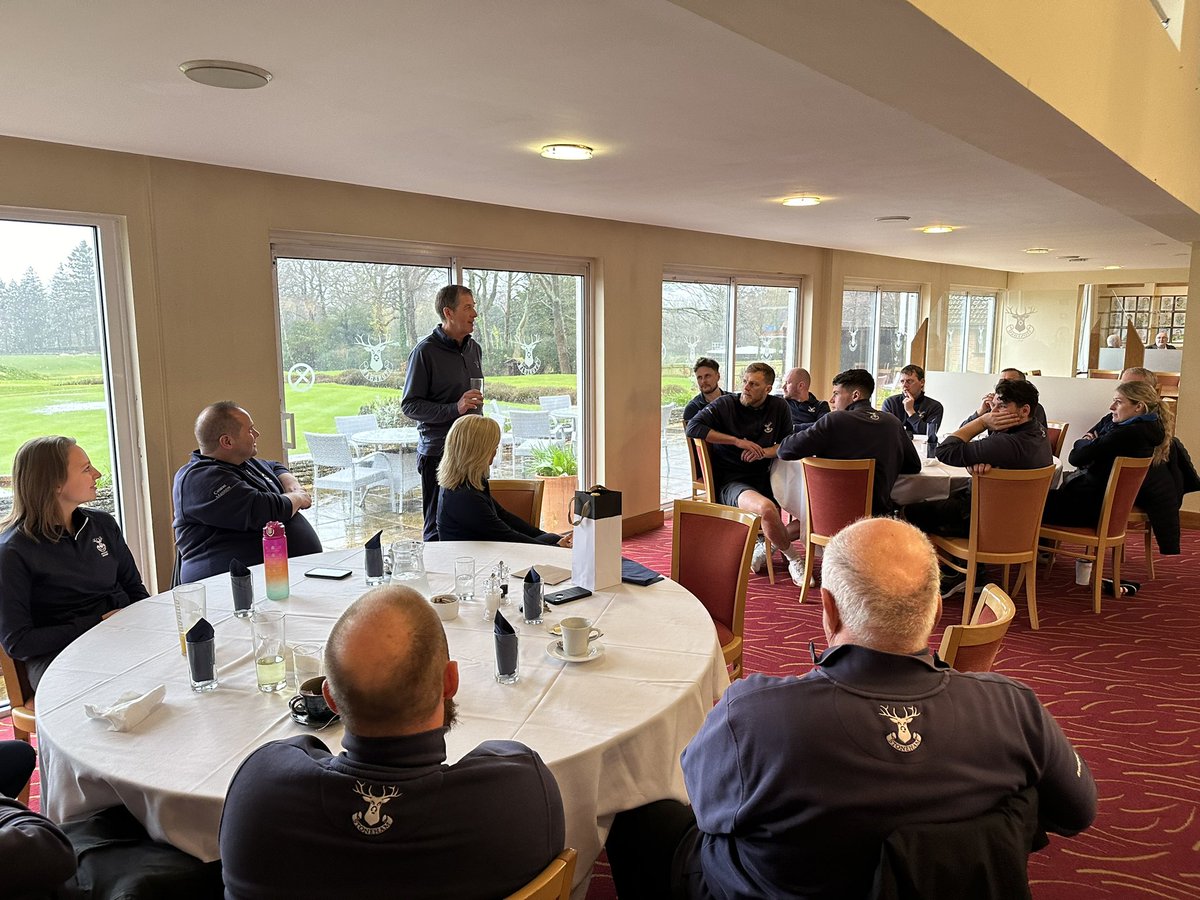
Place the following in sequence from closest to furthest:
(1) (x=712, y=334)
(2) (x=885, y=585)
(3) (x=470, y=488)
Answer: (2) (x=885, y=585)
(3) (x=470, y=488)
(1) (x=712, y=334)

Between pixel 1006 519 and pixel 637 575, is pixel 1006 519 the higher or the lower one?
the lower one

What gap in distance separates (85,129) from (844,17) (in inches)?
116

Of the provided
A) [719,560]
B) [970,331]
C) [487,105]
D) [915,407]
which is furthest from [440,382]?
[970,331]

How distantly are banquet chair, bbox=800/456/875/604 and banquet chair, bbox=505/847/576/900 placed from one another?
3.65 m

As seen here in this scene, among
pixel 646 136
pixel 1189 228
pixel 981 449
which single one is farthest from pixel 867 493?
pixel 1189 228

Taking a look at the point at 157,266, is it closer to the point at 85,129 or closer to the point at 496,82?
the point at 85,129

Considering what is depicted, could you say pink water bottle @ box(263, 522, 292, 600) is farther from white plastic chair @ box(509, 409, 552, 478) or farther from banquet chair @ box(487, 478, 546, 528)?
white plastic chair @ box(509, 409, 552, 478)

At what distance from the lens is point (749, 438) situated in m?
5.69

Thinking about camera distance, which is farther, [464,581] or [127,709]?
[464,581]

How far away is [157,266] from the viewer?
3.82m

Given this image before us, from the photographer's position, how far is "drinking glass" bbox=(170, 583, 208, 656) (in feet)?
7.22

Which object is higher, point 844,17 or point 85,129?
point 85,129

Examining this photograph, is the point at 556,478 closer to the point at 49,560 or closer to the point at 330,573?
the point at 330,573

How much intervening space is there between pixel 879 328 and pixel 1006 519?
5.95 m
